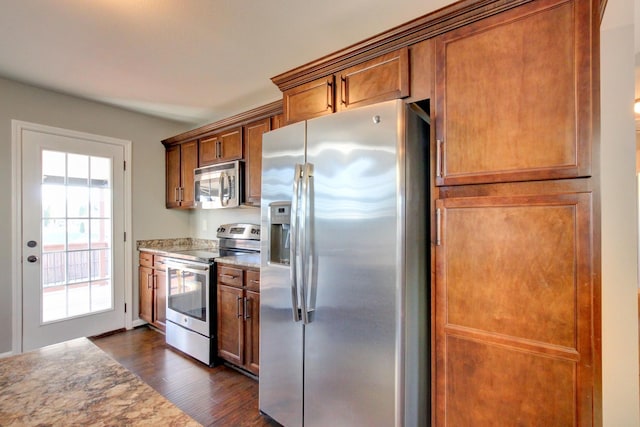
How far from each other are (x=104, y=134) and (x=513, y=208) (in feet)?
12.8

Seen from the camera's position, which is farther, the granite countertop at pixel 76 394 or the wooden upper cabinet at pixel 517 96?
the wooden upper cabinet at pixel 517 96

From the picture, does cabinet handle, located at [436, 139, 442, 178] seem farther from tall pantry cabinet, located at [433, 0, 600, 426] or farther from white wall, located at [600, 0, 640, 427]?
white wall, located at [600, 0, 640, 427]

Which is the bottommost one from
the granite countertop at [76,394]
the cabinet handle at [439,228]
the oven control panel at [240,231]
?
the granite countertop at [76,394]

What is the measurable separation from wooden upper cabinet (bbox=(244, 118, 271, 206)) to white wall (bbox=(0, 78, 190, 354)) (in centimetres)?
162

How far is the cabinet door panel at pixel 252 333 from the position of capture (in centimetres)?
242

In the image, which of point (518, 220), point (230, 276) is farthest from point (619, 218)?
point (230, 276)

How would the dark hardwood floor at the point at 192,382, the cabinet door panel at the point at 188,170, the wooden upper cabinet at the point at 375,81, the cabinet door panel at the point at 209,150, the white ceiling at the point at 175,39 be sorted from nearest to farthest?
the wooden upper cabinet at the point at 375,81, the white ceiling at the point at 175,39, the dark hardwood floor at the point at 192,382, the cabinet door panel at the point at 209,150, the cabinet door panel at the point at 188,170

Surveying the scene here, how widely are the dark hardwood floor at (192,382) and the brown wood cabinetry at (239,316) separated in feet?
0.49

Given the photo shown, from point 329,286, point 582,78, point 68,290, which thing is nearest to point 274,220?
point 329,286

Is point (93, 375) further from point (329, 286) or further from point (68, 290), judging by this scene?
point (68, 290)

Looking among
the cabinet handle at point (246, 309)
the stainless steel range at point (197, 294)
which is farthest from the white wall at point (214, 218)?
the cabinet handle at point (246, 309)

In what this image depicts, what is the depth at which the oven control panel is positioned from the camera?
3176mm

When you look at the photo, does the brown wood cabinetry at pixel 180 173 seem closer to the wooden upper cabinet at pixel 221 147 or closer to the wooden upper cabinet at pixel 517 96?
the wooden upper cabinet at pixel 221 147

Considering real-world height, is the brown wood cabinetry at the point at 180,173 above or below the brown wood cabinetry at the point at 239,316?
above
